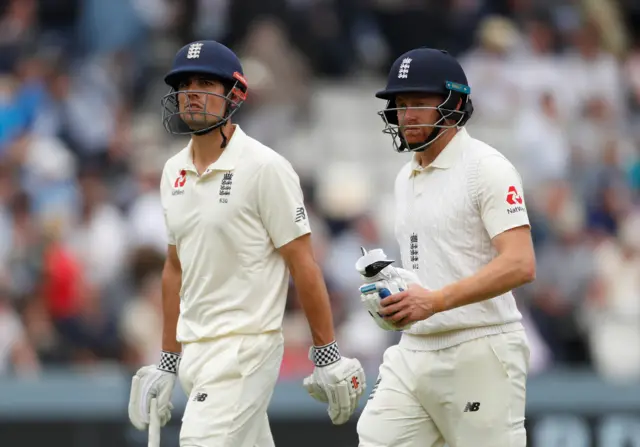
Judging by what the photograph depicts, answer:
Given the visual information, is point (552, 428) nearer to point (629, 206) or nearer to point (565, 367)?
point (565, 367)

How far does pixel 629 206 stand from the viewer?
14820mm

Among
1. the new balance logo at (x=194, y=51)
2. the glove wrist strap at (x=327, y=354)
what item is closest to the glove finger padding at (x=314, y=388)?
the glove wrist strap at (x=327, y=354)

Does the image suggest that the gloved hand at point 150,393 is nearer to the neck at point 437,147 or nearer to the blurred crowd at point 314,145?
the neck at point 437,147

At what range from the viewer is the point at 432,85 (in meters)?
6.94

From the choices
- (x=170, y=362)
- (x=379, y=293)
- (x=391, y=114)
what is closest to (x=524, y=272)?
(x=379, y=293)

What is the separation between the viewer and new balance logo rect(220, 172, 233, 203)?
7.12 metres

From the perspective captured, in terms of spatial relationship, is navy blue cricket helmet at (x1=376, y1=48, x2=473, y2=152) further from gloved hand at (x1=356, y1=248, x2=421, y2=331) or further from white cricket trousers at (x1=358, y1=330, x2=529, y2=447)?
white cricket trousers at (x1=358, y1=330, x2=529, y2=447)

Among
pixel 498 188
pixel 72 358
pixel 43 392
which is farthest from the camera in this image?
pixel 72 358

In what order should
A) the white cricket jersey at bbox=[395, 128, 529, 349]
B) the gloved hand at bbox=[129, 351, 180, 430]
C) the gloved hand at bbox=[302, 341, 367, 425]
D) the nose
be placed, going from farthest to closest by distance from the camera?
the gloved hand at bbox=[129, 351, 180, 430] → the gloved hand at bbox=[302, 341, 367, 425] → the nose → the white cricket jersey at bbox=[395, 128, 529, 349]

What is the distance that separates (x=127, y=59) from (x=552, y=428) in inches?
303

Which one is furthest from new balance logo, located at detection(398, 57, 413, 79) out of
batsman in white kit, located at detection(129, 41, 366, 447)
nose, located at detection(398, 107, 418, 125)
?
batsman in white kit, located at detection(129, 41, 366, 447)

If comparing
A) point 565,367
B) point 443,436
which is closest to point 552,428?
point 565,367

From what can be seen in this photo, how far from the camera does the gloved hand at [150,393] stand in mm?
7520

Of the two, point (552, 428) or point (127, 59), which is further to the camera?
point (127, 59)
